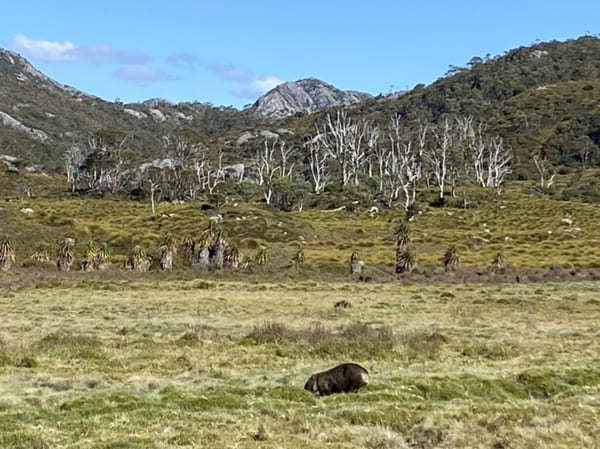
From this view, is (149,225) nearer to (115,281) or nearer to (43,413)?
(115,281)

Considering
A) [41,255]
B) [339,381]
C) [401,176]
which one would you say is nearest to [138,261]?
[41,255]

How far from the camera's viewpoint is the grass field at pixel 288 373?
1343cm

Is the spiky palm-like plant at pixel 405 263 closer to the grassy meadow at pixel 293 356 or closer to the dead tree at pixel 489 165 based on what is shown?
the grassy meadow at pixel 293 356

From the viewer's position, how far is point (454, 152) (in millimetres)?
152125

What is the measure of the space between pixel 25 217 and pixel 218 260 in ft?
126

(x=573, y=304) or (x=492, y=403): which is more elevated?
(x=492, y=403)

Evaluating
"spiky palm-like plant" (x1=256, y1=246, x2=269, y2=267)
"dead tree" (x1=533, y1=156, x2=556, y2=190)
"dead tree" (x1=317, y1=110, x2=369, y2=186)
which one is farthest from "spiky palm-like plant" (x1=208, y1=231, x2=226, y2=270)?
"dead tree" (x1=533, y1=156, x2=556, y2=190)

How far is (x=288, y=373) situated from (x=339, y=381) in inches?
120

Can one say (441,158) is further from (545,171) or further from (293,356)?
(293,356)

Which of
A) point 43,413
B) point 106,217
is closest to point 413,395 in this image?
point 43,413

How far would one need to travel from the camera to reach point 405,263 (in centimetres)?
6519

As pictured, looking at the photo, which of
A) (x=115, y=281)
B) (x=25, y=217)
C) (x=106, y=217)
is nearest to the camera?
(x=115, y=281)

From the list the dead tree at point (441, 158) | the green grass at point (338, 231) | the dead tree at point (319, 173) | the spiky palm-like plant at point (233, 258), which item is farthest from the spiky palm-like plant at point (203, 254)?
the dead tree at point (319, 173)

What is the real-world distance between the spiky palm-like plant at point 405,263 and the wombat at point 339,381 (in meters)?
47.5
